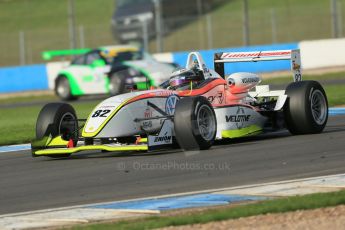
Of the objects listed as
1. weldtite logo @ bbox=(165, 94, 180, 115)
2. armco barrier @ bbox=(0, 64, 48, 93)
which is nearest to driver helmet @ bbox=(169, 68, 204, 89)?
weldtite logo @ bbox=(165, 94, 180, 115)

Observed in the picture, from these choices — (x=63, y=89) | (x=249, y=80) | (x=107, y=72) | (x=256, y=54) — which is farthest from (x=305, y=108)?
(x=63, y=89)

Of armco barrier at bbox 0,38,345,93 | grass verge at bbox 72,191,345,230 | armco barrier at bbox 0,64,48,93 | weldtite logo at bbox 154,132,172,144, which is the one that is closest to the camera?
grass verge at bbox 72,191,345,230

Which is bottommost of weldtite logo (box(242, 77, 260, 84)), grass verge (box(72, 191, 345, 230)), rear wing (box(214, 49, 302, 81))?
grass verge (box(72, 191, 345, 230))

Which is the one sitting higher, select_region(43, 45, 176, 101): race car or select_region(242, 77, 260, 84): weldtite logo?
select_region(43, 45, 176, 101): race car

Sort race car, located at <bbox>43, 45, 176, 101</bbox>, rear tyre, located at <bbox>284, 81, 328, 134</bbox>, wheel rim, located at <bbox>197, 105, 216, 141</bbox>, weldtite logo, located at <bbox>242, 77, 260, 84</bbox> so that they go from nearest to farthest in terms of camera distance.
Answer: wheel rim, located at <bbox>197, 105, 216, 141</bbox>
rear tyre, located at <bbox>284, 81, 328, 134</bbox>
weldtite logo, located at <bbox>242, 77, 260, 84</bbox>
race car, located at <bbox>43, 45, 176, 101</bbox>

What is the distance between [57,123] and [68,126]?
10.5 inches

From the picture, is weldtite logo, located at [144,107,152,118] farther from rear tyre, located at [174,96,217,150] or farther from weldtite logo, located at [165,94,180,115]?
rear tyre, located at [174,96,217,150]

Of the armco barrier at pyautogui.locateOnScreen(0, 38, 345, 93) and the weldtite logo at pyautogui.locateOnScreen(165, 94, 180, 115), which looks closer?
the weldtite logo at pyautogui.locateOnScreen(165, 94, 180, 115)

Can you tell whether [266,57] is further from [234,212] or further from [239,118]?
[234,212]

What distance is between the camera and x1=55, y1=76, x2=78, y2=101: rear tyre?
98.4ft

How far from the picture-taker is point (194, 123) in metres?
12.1

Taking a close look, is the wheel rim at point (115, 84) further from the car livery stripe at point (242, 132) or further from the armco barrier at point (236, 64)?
the car livery stripe at point (242, 132)

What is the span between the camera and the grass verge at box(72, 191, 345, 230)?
7793 millimetres

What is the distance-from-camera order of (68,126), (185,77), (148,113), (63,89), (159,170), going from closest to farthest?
(159,170) → (148,113) → (68,126) → (185,77) → (63,89)
